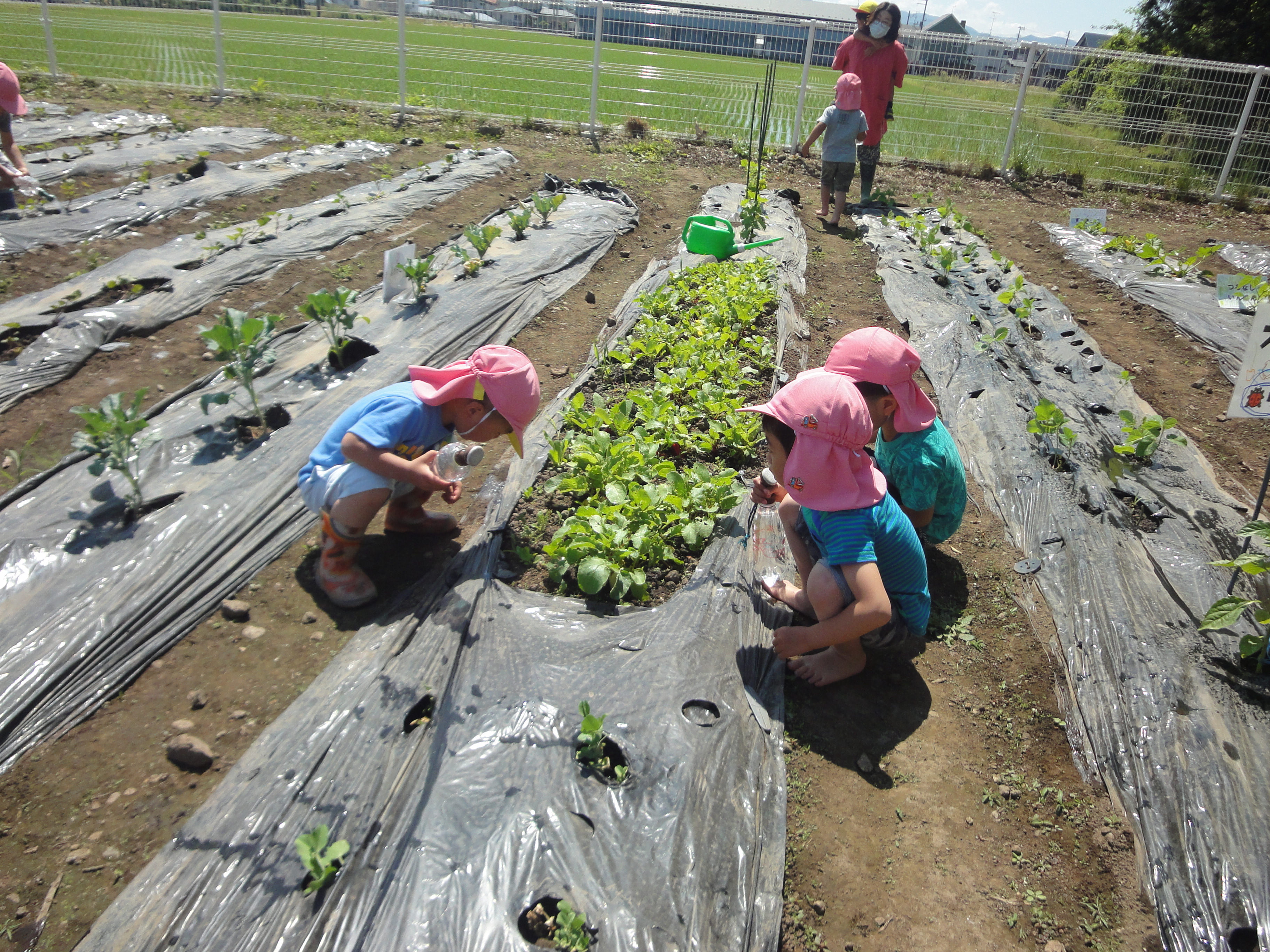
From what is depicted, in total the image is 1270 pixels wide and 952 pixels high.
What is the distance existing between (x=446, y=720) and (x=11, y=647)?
1.36 metres

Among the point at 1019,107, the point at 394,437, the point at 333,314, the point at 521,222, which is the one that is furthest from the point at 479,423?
the point at 1019,107

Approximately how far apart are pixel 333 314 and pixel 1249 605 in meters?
3.98

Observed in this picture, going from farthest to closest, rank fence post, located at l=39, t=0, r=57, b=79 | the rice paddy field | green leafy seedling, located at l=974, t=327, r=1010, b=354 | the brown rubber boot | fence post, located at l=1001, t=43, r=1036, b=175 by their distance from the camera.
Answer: fence post, located at l=39, t=0, r=57, b=79
the rice paddy field
fence post, located at l=1001, t=43, r=1036, b=175
green leafy seedling, located at l=974, t=327, r=1010, b=354
the brown rubber boot

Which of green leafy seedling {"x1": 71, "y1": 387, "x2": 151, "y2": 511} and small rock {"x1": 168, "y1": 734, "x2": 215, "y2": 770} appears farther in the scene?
green leafy seedling {"x1": 71, "y1": 387, "x2": 151, "y2": 511}

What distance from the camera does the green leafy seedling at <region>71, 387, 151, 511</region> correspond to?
279cm

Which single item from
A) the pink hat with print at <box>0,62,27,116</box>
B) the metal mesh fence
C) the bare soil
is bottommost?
the bare soil

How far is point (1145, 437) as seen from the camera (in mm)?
3604

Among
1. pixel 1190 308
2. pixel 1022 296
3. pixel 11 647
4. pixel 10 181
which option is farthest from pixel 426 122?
pixel 11 647

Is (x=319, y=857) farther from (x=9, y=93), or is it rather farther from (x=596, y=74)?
(x=596, y=74)

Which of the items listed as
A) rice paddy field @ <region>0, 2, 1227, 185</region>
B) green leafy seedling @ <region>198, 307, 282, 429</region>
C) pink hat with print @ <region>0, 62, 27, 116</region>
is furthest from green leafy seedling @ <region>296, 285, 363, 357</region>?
rice paddy field @ <region>0, 2, 1227, 185</region>

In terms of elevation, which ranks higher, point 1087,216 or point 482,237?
point 1087,216

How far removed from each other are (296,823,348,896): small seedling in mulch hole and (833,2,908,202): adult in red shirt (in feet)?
27.5

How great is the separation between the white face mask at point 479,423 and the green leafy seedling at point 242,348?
116cm

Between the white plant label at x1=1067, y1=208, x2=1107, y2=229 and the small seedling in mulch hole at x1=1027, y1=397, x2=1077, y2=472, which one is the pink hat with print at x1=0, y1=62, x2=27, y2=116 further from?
the white plant label at x1=1067, y1=208, x2=1107, y2=229
